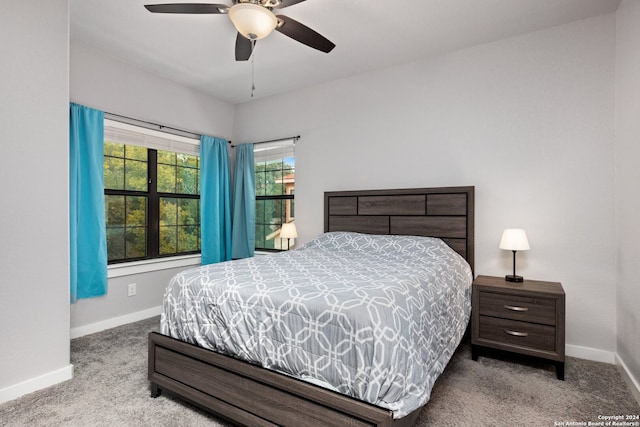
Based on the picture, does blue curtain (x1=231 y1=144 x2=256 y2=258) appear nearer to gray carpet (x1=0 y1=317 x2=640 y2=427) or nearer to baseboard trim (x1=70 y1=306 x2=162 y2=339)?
baseboard trim (x1=70 y1=306 x2=162 y2=339)

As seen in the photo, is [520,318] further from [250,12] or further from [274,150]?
[274,150]

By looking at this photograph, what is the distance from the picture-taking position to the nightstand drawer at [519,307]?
7.56 feet

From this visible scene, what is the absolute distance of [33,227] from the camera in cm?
211

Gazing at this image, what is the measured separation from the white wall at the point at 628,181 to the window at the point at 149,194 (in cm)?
406

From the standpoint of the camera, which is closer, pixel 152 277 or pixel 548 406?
pixel 548 406

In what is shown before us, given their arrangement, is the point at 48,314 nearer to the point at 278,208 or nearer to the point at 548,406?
the point at 278,208

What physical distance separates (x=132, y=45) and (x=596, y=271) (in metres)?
4.32

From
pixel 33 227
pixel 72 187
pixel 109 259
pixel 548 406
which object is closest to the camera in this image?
pixel 548 406

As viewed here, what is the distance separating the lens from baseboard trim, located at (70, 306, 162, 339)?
3029mm

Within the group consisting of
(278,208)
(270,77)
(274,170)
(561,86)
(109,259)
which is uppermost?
(270,77)

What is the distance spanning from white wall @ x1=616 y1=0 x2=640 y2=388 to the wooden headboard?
3.28 feet

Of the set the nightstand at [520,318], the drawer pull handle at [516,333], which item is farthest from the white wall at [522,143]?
the drawer pull handle at [516,333]

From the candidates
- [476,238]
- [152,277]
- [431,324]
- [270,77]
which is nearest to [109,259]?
[152,277]

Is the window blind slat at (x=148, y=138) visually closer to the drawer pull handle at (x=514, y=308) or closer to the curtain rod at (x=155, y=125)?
the curtain rod at (x=155, y=125)
